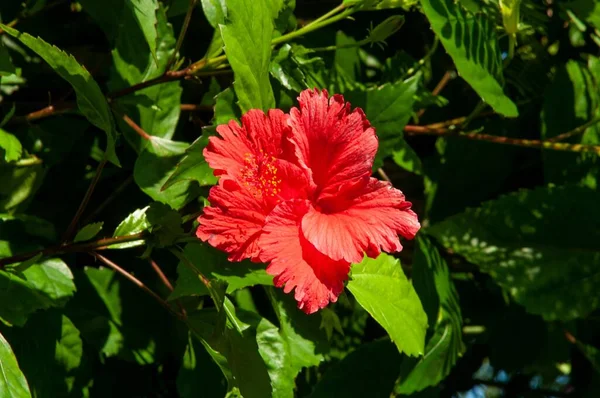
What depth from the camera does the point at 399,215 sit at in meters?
0.74

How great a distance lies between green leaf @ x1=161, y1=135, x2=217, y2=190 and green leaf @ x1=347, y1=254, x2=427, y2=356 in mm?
218

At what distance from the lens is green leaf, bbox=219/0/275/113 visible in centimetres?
79

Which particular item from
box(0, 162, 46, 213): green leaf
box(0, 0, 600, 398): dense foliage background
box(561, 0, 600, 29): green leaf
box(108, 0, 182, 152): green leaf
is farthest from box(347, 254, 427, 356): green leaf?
box(561, 0, 600, 29): green leaf

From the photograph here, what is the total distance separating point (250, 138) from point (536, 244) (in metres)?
0.73

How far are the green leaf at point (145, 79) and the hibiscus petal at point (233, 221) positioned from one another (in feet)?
1.01

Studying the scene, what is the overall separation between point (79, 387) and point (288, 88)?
0.51m

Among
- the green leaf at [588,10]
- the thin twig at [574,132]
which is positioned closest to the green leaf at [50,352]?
the thin twig at [574,132]

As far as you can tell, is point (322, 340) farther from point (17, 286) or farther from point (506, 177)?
point (506, 177)

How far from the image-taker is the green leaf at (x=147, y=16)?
91 centimetres

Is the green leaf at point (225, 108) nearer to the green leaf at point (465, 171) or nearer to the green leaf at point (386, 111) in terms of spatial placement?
the green leaf at point (386, 111)

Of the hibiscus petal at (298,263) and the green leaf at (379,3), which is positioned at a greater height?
the green leaf at (379,3)

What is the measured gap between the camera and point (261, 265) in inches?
34.8

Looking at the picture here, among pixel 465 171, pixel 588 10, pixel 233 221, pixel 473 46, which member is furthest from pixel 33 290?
pixel 588 10

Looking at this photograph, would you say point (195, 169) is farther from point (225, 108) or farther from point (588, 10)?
point (588, 10)
